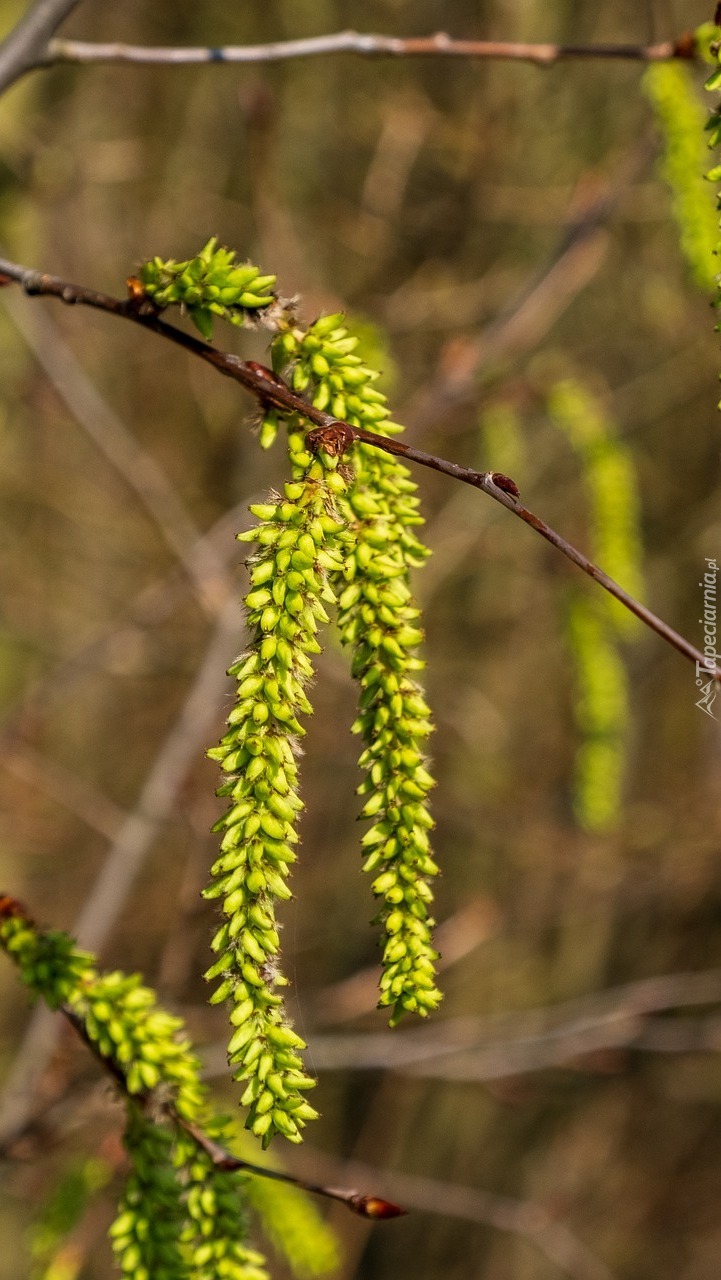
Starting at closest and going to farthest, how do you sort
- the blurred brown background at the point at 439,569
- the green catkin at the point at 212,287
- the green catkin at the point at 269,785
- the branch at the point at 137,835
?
the green catkin at the point at 269,785, the green catkin at the point at 212,287, the branch at the point at 137,835, the blurred brown background at the point at 439,569

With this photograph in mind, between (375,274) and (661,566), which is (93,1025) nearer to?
(375,274)

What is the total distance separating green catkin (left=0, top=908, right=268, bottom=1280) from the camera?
0.98 m

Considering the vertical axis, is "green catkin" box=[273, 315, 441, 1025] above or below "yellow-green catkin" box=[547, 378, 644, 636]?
below

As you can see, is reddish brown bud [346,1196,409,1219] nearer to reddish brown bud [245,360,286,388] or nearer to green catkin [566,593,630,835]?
reddish brown bud [245,360,286,388]

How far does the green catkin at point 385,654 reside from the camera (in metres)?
0.84

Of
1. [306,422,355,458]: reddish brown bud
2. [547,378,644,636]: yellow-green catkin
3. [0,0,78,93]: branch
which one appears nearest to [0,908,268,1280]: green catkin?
[306,422,355,458]: reddish brown bud

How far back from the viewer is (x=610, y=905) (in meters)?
5.62

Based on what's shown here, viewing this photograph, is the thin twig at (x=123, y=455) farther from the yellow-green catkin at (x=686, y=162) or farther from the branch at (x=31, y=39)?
the yellow-green catkin at (x=686, y=162)

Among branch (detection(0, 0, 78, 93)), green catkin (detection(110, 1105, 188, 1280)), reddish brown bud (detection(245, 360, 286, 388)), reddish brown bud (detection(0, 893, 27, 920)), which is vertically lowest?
green catkin (detection(110, 1105, 188, 1280))

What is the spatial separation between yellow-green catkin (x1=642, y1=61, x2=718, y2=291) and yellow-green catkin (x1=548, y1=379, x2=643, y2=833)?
2.09 ft

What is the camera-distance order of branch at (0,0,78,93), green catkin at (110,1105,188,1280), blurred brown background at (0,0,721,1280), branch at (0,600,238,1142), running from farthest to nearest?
blurred brown background at (0,0,721,1280), branch at (0,600,238,1142), branch at (0,0,78,93), green catkin at (110,1105,188,1280)

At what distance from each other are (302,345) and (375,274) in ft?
14.1

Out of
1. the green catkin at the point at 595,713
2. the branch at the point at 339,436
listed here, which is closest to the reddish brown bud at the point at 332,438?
the branch at the point at 339,436

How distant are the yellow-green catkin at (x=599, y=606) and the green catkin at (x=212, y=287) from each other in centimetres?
123
